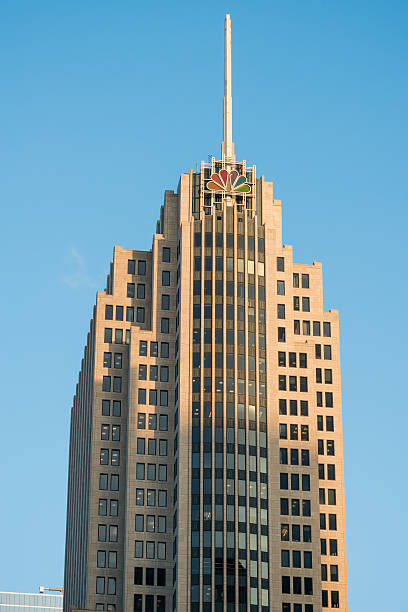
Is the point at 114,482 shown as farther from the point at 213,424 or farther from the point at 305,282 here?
the point at 305,282

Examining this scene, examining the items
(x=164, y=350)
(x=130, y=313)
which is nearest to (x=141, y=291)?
(x=130, y=313)

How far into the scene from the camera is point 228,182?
19312 cm

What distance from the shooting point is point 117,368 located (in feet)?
624

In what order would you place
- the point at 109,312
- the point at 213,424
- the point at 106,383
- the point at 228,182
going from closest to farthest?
the point at 213,424 → the point at 106,383 → the point at 228,182 → the point at 109,312

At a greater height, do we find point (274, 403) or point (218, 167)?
point (218, 167)

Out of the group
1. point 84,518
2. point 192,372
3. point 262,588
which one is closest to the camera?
point 262,588

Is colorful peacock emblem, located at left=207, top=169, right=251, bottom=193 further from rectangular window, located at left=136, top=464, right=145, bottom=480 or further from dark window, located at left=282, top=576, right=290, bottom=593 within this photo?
dark window, located at left=282, top=576, right=290, bottom=593

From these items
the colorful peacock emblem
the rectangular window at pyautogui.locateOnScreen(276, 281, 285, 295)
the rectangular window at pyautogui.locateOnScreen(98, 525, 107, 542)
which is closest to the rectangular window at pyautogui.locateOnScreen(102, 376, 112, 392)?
the rectangular window at pyautogui.locateOnScreen(98, 525, 107, 542)

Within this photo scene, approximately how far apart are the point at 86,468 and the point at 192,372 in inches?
1121

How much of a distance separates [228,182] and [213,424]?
39819 mm

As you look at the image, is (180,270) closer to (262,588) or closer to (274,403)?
(274,403)

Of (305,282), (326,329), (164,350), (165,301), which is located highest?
(305,282)

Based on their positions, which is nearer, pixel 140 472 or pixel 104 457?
pixel 140 472

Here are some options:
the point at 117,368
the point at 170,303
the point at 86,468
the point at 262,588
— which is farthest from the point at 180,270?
the point at 262,588
